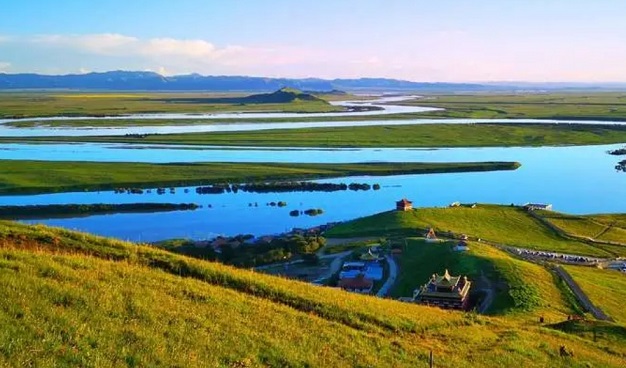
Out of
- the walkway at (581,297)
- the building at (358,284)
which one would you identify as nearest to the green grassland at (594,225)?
the walkway at (581,297)

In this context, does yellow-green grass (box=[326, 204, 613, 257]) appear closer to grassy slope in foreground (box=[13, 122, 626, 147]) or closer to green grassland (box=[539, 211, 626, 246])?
green grassland (box=[539, 211, 626, 246])

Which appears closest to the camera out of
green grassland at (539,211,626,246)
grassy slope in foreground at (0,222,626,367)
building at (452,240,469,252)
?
grassy slope in foreground at (0,222,626,367)

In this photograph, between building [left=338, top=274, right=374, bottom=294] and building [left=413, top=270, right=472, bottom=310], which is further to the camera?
building [left=338, top=274, right=374, bottom=294]

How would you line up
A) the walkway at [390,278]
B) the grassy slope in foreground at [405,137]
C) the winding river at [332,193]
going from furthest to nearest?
the grassy slope in foreground at [405,137], the winding river at [332,193], the walkway at [390,278]

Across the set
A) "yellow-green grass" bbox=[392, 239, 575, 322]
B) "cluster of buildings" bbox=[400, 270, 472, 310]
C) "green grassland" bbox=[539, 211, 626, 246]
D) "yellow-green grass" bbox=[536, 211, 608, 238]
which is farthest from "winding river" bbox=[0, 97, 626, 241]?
"cluster of buildings" bbox=[400, 270, 472, 310]

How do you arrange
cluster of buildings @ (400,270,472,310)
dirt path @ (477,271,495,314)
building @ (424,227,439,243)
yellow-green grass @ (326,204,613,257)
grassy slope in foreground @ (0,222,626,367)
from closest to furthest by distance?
grassy slope in foreground @ (0,222,626,367) < cluster of buildings @ (400,270,472,310) < dirt path @ (477,271,495,314) < building @ (424,227,439,243) < yellow-green grass @ (326,204,613,257)

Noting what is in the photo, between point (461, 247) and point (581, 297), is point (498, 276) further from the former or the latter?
point (461, 247)

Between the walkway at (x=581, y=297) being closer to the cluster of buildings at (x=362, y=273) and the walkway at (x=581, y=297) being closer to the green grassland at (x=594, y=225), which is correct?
the cluster of buildings at (x=362, y=273)

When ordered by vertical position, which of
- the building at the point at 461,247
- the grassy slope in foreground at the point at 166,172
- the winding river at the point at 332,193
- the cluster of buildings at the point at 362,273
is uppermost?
the building at the point at 461,247
